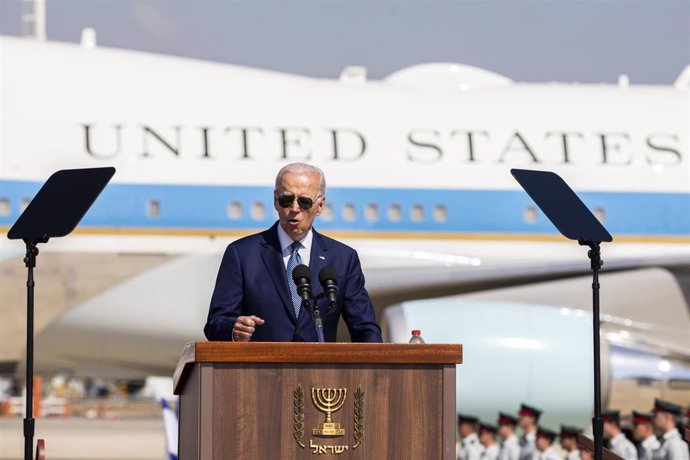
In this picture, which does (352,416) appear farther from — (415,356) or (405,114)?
(405,114)

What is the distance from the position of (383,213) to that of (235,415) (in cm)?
963

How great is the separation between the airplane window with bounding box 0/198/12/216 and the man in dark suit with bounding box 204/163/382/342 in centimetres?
830

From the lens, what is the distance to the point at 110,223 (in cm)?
1304

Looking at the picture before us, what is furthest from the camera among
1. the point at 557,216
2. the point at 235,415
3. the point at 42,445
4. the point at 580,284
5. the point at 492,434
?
the point at 580,284

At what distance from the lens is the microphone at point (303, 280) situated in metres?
4.51

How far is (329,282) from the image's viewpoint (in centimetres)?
455

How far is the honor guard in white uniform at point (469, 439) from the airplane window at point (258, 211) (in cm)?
248

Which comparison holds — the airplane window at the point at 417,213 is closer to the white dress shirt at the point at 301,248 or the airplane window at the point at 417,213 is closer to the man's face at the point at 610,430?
the man's face at the point at 610,430

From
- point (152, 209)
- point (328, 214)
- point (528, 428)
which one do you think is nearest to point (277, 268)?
point (528, 428)

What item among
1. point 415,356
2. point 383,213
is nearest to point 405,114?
point 383,213

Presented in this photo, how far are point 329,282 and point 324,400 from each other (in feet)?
1.75

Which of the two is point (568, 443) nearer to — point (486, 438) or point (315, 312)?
point (486, 438)

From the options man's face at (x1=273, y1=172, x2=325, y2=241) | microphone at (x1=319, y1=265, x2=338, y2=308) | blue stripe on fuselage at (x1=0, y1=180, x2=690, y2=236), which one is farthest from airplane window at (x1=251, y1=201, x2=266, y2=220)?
microphone at (x1=319, y1=265, x2=338, y2=308)

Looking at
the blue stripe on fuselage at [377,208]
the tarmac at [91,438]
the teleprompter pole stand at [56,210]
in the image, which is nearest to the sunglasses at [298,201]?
the teleprompter pole stand at [56,210]
